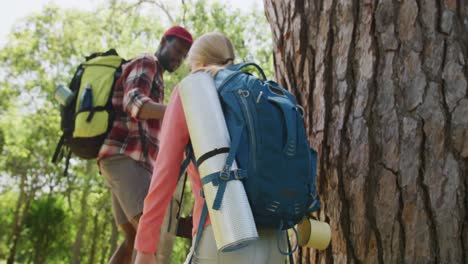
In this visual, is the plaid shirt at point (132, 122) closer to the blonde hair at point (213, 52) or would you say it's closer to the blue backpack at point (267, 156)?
the blonde hair at point (213, 52)

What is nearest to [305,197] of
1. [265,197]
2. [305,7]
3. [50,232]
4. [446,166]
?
[265,197]

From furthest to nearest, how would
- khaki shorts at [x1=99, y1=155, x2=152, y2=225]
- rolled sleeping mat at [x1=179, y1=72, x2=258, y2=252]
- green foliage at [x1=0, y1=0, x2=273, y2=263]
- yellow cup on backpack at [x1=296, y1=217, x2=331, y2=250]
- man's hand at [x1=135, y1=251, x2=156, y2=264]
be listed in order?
green foliage at [x1=0, y1=0, x2=273, y2=263] → khaki shorts at [x1=99, y1=155, x2=152, y2=225] → yellow cup on backpack at [x1=296, y1=217, x2=331, y2=250] → man's hand at [x1=135, y1=251, x2=156, y2=264] → rolled sleeping mat at [x1=179, y1=72, x2=258, y2=252]

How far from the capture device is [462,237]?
7.00 ft

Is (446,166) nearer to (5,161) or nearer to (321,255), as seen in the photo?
(321,255)

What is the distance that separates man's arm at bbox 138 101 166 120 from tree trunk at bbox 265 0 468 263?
1043mm

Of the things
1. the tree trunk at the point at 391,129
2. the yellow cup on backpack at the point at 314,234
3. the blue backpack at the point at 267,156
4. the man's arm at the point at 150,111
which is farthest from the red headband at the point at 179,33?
the yellow cup on backpack at the point at 314,234

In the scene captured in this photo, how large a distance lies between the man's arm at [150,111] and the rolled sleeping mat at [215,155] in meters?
1.16

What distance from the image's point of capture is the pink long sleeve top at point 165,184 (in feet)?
6.18

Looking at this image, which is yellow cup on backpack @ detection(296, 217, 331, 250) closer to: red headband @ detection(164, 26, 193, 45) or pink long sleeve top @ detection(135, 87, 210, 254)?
pink long sleeve top @ detection(135, 87, 210, 254)

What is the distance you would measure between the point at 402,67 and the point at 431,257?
2.91 feet

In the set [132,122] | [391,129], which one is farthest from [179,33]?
[391,129]

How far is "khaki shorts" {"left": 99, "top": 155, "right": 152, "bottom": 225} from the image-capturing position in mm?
3250

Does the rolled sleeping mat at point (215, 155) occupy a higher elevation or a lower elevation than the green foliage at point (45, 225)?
higher

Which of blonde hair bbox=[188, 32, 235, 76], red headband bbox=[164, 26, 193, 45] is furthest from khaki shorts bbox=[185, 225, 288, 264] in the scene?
red headband bbox=[164, 26, 193, 45]
